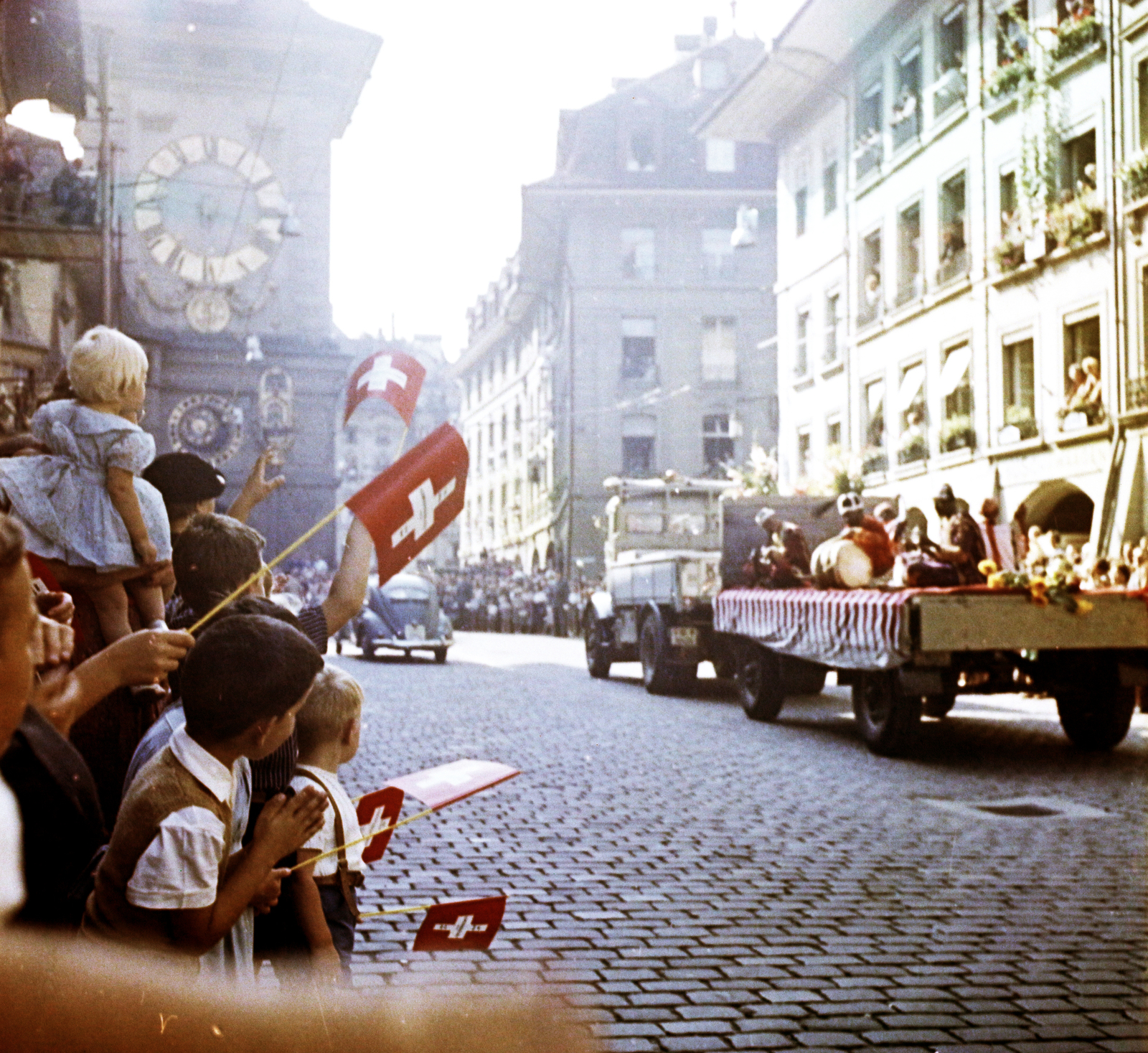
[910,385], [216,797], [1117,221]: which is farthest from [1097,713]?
[910,385]

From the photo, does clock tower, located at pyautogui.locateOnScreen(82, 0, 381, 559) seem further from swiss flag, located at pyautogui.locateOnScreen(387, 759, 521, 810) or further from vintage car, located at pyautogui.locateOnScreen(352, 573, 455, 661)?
vintage car, located at pyautogui.locateOnScreen(352, 573, 455, 661)

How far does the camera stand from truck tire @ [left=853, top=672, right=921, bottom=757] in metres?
11.6

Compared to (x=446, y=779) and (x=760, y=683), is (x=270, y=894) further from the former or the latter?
(x=760, y=683)

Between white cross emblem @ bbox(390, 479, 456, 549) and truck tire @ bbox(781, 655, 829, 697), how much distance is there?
37.4 feet

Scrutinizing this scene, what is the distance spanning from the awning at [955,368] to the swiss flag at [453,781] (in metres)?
25.3

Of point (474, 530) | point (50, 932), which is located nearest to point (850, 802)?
point (50, 932)

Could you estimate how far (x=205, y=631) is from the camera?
2035mm

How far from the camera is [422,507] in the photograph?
2.73 meters

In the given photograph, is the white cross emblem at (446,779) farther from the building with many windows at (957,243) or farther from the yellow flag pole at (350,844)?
the building with many windows at (957,243)

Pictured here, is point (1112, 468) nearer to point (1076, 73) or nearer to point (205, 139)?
point (1076, 73)

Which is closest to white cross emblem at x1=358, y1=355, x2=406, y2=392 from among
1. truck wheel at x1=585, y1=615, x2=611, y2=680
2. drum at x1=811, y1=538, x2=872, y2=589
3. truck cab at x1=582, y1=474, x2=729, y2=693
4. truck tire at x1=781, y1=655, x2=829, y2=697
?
drum at x1=811, y1=538, x2=872, y2=589

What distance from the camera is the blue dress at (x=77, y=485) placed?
10.4 feet

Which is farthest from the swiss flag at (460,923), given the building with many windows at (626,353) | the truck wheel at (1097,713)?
the building with many windows at (626,353)

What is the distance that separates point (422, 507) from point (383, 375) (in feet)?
0.92
